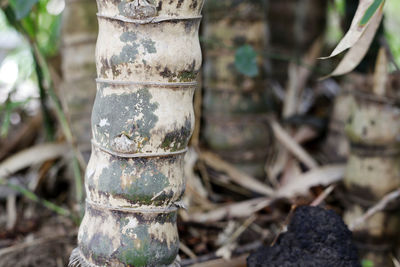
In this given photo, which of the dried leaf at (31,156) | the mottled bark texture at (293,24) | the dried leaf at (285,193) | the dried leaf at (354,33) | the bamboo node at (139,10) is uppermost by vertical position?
the bamboo node at (139,10)

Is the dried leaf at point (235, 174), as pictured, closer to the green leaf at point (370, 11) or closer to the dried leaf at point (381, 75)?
the dried leaf at point (381, 75)

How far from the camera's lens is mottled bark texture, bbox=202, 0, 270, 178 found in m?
1.51

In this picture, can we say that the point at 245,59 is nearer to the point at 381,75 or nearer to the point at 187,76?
the point at 381,75

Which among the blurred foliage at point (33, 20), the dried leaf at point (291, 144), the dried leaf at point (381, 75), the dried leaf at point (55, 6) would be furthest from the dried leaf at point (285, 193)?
the dried leaf at point (55, 6)

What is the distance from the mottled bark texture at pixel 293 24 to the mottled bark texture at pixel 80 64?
0.98 metres

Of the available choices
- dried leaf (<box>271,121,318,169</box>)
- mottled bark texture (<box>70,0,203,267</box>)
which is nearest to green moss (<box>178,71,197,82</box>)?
mottled bark texture (<box>70,0,203,267</box>)

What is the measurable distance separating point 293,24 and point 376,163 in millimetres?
1173

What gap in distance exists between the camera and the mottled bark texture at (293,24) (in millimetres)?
2148

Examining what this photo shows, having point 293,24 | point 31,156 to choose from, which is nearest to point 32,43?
point 31,156

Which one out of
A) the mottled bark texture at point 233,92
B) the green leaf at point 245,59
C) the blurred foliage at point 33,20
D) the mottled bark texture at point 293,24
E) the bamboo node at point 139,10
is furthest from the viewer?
the mottled bark texture at point 293,24

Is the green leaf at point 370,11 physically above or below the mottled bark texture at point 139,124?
above

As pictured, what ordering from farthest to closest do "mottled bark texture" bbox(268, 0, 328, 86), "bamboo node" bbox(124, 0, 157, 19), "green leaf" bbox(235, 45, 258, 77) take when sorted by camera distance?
"mottled bark texture" bbox(268, 0, 328, 86)
"green leaf" bbox(235, 45, 258, 77)
"bamboo node" bbox(124, 0, 157, 19)

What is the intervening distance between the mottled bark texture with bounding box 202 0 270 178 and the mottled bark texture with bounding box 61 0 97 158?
387 millimetres

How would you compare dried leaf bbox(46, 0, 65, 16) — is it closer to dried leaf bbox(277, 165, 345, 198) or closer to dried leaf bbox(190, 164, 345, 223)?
dried leaf bbox(190, 164, 345, 223)
